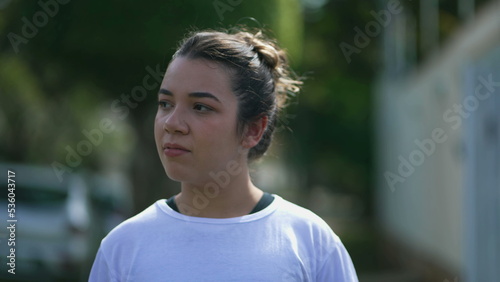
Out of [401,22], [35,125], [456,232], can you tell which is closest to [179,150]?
[456,232]

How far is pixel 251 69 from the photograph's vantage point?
93.4 inches

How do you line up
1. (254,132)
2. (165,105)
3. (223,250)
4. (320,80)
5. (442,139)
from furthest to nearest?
(320,80) < (442,139) < (254,132) < (165,105) < (223,250)

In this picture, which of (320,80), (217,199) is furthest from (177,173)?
(320,80)

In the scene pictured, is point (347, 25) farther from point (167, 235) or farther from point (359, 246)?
point (167, 235)

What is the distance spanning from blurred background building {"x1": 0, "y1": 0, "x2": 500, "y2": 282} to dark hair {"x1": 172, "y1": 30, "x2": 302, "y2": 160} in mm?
310

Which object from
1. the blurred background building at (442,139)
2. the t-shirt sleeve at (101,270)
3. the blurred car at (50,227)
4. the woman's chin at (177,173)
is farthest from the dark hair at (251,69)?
the blurred car at (50,227)

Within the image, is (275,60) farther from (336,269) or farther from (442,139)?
(442,139)

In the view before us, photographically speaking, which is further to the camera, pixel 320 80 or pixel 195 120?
pixel 320 80

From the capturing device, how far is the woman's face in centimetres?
223

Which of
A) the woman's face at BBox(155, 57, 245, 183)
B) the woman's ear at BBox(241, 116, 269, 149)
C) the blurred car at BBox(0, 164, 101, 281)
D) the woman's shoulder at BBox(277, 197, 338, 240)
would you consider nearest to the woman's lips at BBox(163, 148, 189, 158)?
the woman's face at BBox(155, 57, 245, 183)

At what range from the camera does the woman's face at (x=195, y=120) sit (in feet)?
7.32

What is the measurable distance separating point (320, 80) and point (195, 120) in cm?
1623

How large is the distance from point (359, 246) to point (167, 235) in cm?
1535

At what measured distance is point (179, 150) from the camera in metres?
2.24
